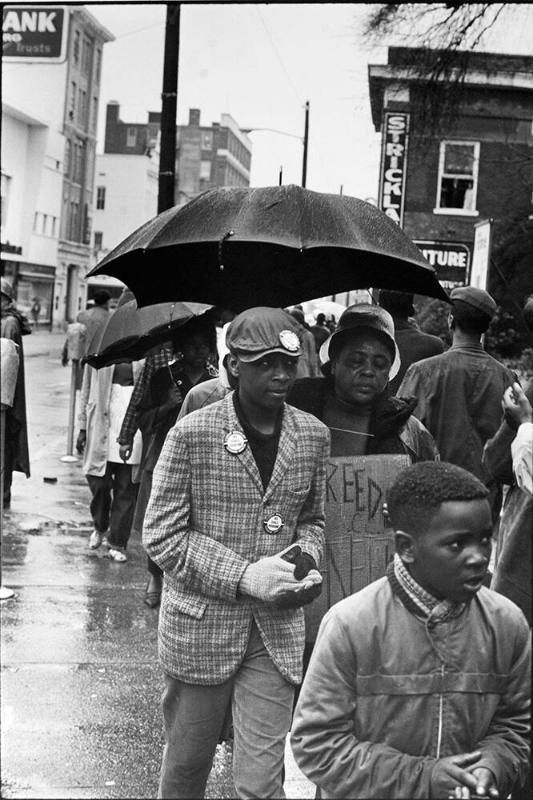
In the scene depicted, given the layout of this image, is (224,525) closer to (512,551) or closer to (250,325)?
(250,325)

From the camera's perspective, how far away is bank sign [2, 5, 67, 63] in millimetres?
4840

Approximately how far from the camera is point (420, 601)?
86.8 inches

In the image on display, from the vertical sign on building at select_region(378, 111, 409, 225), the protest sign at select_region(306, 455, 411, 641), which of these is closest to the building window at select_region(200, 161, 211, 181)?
the vertical sign on building at select_region(378, 111, 409, 225)

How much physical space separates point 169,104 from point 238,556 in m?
6.45

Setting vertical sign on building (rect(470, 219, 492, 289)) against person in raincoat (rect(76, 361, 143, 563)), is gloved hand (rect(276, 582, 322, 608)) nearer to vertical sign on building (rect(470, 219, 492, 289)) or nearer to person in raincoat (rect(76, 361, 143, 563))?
vertical sign on building (rect(470, 219, 492, 289))

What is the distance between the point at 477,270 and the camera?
25.8 feet

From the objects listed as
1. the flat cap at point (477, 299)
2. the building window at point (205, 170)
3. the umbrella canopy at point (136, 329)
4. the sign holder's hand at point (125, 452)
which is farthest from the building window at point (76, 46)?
the building window at point (205, 170)

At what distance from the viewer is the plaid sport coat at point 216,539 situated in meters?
3.25

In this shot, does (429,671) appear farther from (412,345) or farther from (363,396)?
(412,345)

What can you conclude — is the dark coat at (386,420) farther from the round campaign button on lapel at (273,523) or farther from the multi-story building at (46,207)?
the multi-story building at (46,207)

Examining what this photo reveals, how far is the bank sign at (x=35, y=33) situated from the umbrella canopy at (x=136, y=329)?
150cm

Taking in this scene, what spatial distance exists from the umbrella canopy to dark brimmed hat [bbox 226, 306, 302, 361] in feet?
9.44

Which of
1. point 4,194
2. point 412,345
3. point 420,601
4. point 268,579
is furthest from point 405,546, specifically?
point 4,194

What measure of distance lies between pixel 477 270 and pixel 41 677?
405 cm
